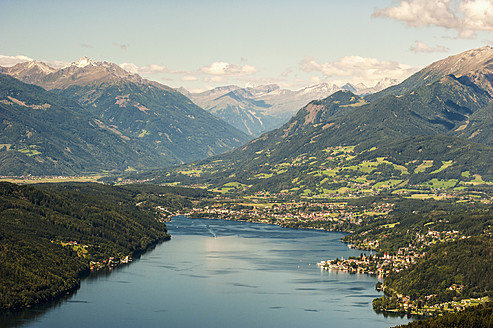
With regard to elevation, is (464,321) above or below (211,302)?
above

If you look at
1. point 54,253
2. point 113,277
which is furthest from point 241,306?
point 54,253

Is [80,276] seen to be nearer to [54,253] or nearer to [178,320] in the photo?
[54,253]

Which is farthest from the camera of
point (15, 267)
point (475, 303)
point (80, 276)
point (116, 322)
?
point (80, 276)

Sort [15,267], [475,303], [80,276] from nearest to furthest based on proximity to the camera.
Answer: [475,303]
[15,267]
[80,276]

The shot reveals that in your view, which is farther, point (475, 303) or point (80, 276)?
point (80, 276)

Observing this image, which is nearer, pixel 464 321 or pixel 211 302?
pixel 464 321

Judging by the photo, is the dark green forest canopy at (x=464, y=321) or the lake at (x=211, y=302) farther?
the lake at (x=211, y=302)

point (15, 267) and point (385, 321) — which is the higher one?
point (15, 267)

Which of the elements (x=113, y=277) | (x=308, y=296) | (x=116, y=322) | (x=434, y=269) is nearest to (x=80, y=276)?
(x=113, y=277)

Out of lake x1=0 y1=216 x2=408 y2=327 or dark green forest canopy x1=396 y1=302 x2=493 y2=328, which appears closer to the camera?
dark green forest canopy x1=396 y1=302 x2=493 y2=328

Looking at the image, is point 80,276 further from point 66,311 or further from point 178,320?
point 178,320
